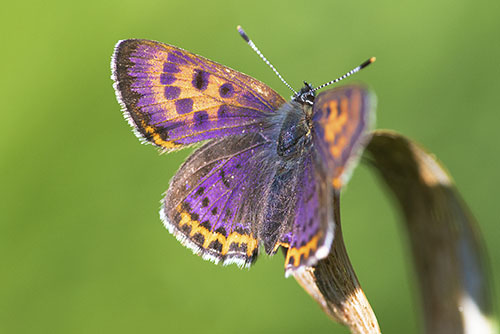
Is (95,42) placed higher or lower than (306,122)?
higher

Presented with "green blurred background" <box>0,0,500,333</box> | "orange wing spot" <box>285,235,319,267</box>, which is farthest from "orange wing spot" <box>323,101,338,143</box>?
"green blurred background" <box>0,0,500,333</box>

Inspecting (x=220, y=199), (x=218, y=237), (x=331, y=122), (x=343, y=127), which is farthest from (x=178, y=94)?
(x=343, y=127)

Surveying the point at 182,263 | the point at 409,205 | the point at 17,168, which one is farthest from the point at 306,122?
the point at 17,168

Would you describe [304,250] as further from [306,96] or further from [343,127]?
[306,96]

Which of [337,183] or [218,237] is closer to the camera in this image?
[337,183]

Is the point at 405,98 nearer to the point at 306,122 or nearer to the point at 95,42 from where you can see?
the point at 306,122

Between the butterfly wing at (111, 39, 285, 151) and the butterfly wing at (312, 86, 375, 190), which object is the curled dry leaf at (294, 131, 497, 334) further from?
the butterfly wing at (111, 39, 285, 151)

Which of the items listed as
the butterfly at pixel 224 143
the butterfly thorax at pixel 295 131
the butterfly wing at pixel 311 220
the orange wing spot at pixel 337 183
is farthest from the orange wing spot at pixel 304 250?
the butterfly thorax at pixel 295 131

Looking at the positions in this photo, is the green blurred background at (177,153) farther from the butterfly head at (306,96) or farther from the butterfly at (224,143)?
the butterfly head at (306,96)
